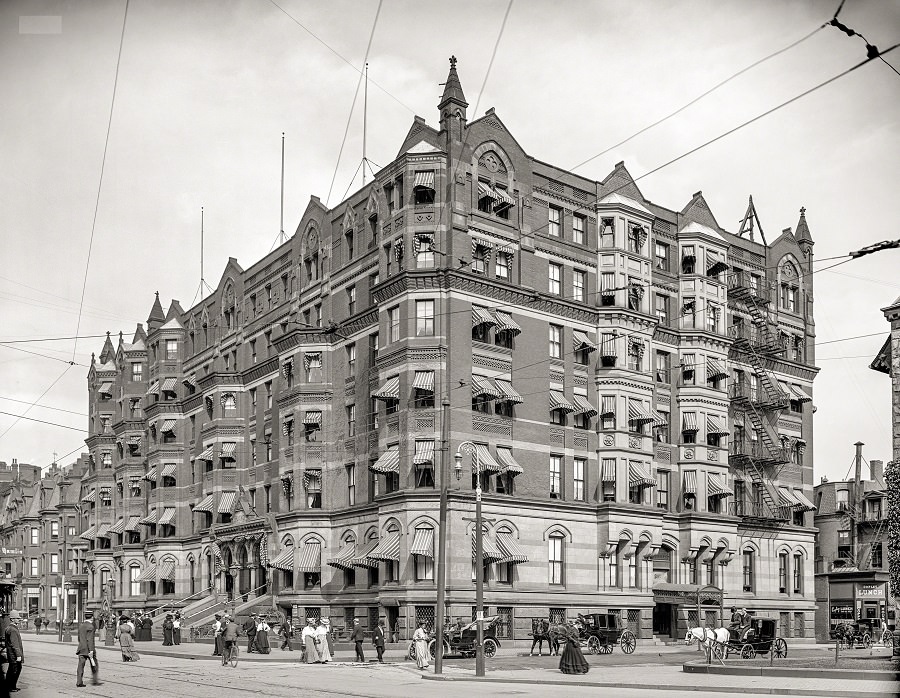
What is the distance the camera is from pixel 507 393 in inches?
1960

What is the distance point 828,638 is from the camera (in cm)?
7025

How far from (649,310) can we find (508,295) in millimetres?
10305

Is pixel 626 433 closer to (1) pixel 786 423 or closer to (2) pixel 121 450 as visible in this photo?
(1) pixel 786 423

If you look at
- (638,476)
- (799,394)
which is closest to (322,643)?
(638,476)

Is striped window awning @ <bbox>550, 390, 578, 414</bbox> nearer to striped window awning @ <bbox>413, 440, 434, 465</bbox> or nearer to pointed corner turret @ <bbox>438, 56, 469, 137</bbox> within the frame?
striped window awning @ <bbox>413, 440, 434, 465</bbox>

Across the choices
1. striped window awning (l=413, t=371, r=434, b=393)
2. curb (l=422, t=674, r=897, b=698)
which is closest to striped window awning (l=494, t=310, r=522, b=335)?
striped window awning (l=413, t=371, r=434, b=393)

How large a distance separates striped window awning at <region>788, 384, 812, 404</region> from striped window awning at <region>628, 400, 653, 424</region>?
13577 mm

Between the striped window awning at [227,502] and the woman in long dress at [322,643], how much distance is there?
28.3 metres

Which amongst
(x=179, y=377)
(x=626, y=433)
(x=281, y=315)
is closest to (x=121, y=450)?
(x=179, y=377)

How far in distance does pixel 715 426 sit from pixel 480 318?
1771 centimetres

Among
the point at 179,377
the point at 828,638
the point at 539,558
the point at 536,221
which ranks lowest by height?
the point at 828,638

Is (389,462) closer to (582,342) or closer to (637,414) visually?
(582,342)

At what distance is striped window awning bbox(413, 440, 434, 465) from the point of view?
4822cm

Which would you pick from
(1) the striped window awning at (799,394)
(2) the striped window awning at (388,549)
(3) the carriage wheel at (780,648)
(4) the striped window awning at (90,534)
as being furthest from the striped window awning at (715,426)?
(4) the striped window awning at (90,534)
